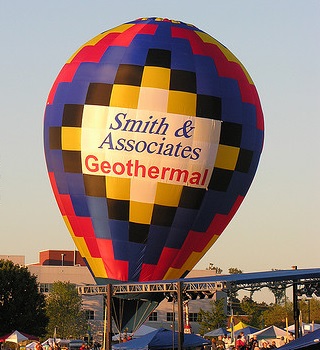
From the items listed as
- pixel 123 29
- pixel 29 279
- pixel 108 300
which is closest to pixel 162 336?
pixel 108 300

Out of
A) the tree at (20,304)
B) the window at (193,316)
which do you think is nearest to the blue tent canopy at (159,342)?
the tree at (20,304)

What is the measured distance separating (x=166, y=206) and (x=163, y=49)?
7.37 m

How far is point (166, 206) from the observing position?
161 ft

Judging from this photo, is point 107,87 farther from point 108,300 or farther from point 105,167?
point 108,300

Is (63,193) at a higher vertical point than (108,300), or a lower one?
higher

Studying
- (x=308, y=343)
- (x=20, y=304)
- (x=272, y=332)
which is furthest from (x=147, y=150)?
(x=20, y=304)

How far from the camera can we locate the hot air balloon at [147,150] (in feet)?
161

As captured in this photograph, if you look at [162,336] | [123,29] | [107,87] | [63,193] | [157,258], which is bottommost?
[162,336]

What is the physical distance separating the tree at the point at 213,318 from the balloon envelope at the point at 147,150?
184ft

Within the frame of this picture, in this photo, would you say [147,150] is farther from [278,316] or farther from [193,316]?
[278,316]

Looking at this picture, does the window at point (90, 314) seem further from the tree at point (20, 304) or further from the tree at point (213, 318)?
the tree at point (20, 304)

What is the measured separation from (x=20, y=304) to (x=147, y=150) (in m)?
38.4

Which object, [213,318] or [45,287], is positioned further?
[45,287]

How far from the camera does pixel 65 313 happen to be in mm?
104812
